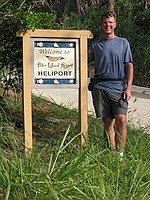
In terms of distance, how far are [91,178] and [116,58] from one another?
5.56 ft

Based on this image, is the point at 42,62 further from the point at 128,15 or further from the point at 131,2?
the point at 131,2

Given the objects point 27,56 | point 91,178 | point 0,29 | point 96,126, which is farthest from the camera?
point 96,126

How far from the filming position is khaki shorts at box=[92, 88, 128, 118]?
19.4ft

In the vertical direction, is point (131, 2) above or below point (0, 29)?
above

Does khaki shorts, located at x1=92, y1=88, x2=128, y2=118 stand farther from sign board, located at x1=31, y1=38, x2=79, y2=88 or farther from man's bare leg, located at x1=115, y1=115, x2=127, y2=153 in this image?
sign board, located at x1=31, y1=38, x2=79, y2=88

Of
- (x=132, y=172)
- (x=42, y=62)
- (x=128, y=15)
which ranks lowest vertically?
(x=132, y=172)

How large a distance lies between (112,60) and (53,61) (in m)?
0.63

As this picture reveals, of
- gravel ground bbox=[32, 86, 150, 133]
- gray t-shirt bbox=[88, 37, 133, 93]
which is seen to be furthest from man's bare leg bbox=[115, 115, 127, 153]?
gravel ground bbox=[32, 86, 150, 133]

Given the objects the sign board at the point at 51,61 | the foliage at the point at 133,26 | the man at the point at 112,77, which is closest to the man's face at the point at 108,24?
the man at the point at 112,77

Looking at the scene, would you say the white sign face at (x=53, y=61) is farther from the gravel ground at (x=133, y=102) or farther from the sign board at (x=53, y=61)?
the gravel ground at (x=133, y=102)

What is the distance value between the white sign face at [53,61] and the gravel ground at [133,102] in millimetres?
2795

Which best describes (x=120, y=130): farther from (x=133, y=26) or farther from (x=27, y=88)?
(x=133, y=26)

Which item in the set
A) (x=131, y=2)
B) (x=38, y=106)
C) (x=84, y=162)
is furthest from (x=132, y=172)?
(x=131, y=2)

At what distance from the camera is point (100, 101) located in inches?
235
